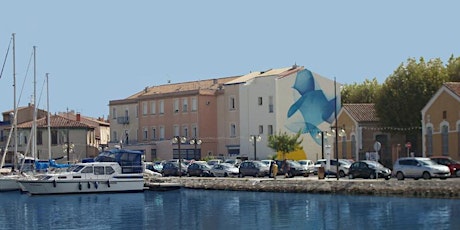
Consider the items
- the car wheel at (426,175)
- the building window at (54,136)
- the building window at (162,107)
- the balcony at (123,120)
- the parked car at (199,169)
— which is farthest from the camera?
the balcony at (123,120)

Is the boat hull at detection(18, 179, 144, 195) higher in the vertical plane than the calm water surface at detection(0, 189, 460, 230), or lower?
higher

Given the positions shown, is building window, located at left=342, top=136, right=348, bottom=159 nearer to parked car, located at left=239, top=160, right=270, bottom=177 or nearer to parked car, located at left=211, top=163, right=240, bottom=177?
parked car, located at left=211, top=163, right=240, bottom=177

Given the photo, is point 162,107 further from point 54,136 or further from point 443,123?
point 443,123

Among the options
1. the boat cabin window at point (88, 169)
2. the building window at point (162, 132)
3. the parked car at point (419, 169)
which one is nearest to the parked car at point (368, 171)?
the parked car at point (419, 169)

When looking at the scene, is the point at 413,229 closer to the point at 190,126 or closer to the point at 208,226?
the point at 208,226

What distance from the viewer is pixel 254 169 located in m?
71.5

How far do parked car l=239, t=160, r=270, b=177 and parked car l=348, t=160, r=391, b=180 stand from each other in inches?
A: 421

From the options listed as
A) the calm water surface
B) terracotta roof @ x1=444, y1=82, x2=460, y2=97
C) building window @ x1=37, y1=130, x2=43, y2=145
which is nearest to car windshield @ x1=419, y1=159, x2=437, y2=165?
the calm water surface

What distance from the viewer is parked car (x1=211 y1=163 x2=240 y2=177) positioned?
242 feet

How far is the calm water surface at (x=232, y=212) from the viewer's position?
41.2 meters

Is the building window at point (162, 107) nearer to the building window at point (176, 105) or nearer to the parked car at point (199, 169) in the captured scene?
the building window at point (176, 105)

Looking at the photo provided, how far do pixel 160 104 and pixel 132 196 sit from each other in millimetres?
40223

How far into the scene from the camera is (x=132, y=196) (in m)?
65.3

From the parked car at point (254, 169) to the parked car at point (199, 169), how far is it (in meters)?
4.14
